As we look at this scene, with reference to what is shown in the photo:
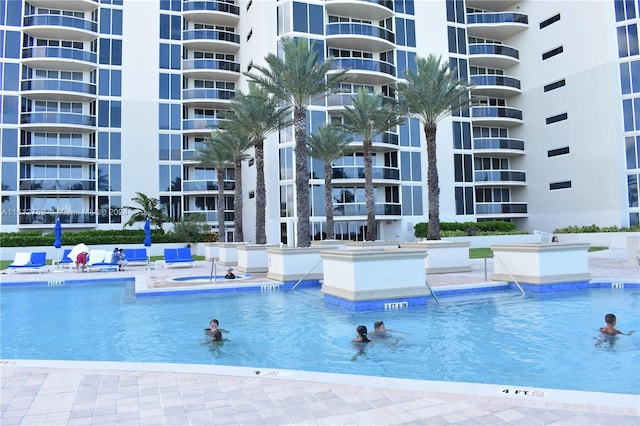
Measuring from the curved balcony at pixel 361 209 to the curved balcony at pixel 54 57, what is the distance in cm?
2476

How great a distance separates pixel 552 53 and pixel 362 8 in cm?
1721

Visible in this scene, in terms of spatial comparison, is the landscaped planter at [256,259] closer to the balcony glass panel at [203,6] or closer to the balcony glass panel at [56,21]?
the balcony glass panel at [203,6]

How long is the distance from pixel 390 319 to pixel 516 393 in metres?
6.10

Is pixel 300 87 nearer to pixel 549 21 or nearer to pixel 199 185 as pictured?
pixel 199 185

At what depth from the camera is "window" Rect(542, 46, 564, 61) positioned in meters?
39.6

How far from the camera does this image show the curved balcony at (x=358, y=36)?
3678 centimetres

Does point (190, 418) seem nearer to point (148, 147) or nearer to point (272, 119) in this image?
point (272, 119)

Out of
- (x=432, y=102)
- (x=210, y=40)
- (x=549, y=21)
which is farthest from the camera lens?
(x=210, y=40)

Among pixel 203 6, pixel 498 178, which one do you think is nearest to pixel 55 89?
pixel 203 6

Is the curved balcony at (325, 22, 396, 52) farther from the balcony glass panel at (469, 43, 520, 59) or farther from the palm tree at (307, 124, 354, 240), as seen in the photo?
the palm tree at (307, 124, 354, 240)

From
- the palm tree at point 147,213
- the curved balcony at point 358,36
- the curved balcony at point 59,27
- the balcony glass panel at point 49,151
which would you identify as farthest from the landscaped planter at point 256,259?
the curved balcony at point 59,27

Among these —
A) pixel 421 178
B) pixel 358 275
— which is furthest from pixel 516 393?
pixel 421 178

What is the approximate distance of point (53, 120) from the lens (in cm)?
3847

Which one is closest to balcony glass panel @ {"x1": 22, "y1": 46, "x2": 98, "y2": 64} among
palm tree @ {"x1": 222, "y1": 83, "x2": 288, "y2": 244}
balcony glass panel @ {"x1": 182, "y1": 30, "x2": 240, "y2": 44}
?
balcony glass panel @ {"x1": 182, "y1": 30, "x2": 240, "y2": 44}
